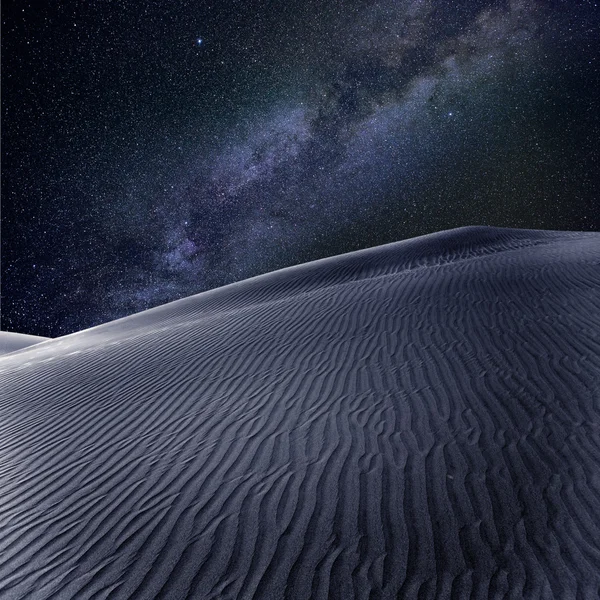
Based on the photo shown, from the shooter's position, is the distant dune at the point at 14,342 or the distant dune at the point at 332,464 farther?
the distant dune at the point at 14,342

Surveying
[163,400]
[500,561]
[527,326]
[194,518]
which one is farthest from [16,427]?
[527,326]

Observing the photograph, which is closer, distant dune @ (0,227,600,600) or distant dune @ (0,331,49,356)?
distant dune @ (0,227,600,600)

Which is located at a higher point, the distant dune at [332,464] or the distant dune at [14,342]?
the distant dune at [14,342]

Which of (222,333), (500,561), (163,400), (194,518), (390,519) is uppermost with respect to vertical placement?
(222,333)

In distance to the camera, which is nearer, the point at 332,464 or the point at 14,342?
the point at 332,464

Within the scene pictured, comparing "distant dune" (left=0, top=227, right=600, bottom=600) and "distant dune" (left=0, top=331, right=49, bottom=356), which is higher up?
"distant dune" (left=0, top=331, right=49, bottom=356)

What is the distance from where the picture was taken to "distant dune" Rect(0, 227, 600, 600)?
8.93 feet

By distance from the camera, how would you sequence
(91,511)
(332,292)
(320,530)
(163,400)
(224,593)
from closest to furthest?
(224,593), (320,530), (91,511), (163,400), (332,292)

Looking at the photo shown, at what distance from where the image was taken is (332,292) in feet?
34.5

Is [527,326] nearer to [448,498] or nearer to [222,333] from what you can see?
[448,498]

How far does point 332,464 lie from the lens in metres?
3.71

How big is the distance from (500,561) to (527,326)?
3.89 metres

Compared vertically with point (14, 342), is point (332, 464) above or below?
below

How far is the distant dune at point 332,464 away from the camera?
2.72m
